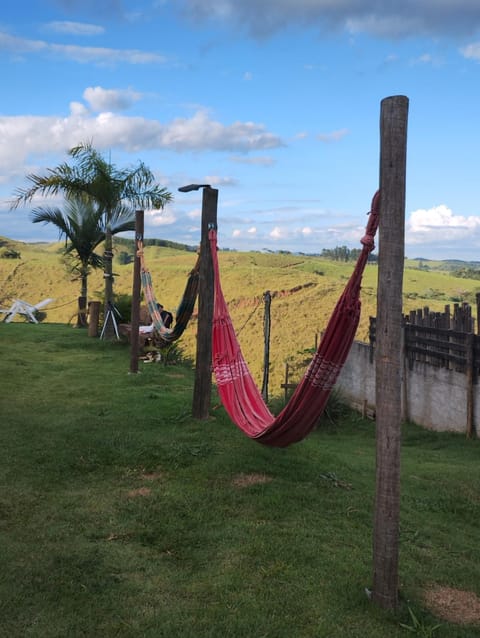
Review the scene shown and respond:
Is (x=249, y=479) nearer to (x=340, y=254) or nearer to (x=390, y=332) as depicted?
(x=390, y=332)

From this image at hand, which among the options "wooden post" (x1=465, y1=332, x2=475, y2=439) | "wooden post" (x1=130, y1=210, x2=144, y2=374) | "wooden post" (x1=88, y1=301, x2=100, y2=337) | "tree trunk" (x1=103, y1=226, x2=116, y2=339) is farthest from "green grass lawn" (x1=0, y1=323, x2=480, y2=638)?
"wooden post" (x1=88, y1=301, x2=100, y2=337)

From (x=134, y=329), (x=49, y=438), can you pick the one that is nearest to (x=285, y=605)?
(x=49, y=438)

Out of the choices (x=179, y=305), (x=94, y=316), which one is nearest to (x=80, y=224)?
(x=94, y=316)

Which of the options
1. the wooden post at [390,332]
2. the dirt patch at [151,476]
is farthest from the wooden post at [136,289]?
the wooden post at [390,332]

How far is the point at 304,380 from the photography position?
3287 millimetres

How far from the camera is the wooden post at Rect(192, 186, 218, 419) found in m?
5.36

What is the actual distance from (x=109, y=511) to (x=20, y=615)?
113 centimetres

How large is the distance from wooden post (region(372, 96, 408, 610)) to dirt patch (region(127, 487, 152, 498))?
172 cm

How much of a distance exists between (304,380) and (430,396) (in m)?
4.58

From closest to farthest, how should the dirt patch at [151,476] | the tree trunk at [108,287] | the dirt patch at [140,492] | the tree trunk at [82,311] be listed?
the dirt patch at [140,492] → the dirt patch at [151,476] → the tree trunk at [108,287] → the tree trunk at [82,311]

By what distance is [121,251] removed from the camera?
39.6 metres

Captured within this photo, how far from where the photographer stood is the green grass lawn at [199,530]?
2.50 m

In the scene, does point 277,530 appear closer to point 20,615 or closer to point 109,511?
point 109,511

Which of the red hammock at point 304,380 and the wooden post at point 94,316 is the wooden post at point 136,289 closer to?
the red hammock at point 304,380
